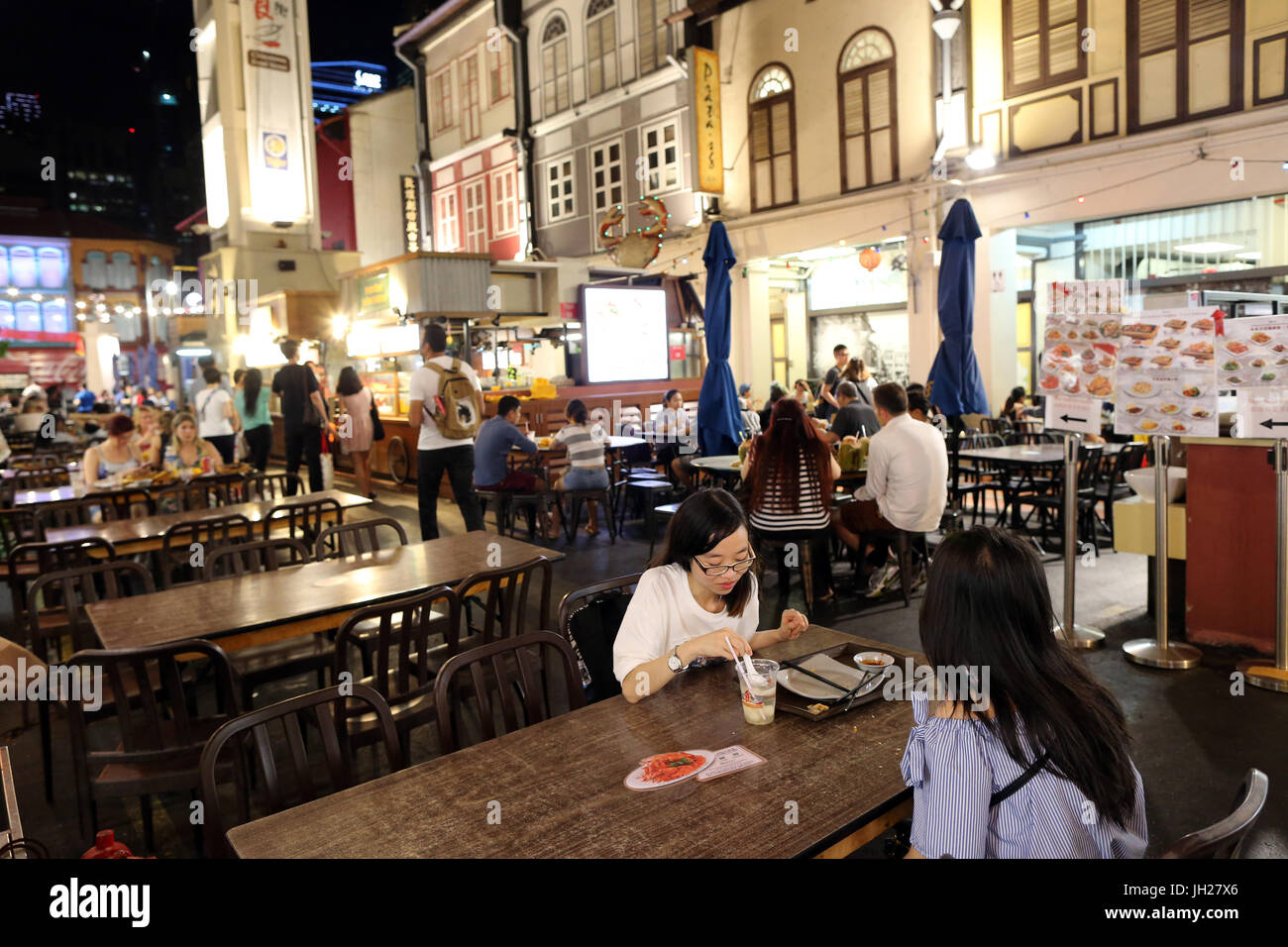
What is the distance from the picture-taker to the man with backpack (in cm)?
677

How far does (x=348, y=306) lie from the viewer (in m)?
15.1

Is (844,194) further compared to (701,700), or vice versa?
(844,194)

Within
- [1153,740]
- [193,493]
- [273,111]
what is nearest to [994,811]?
[1153,740]

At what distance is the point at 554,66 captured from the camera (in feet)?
58.2

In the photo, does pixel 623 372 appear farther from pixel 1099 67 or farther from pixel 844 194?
pixel 1099 67

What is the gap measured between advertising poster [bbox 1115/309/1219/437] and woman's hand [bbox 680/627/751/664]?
3396 millimetres

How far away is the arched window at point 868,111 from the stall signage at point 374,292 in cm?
737

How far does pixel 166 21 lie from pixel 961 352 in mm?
23659

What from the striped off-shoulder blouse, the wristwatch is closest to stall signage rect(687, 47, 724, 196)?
the wristwatch

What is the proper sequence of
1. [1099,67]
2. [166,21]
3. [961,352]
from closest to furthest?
1. [961,352]
2. [1099,67]
3. [166,21]

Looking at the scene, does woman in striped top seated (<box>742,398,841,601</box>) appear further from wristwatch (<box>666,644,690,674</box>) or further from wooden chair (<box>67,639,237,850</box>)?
wooden chair (<box>67,639,237,850</box>)

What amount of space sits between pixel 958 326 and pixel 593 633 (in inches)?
271
